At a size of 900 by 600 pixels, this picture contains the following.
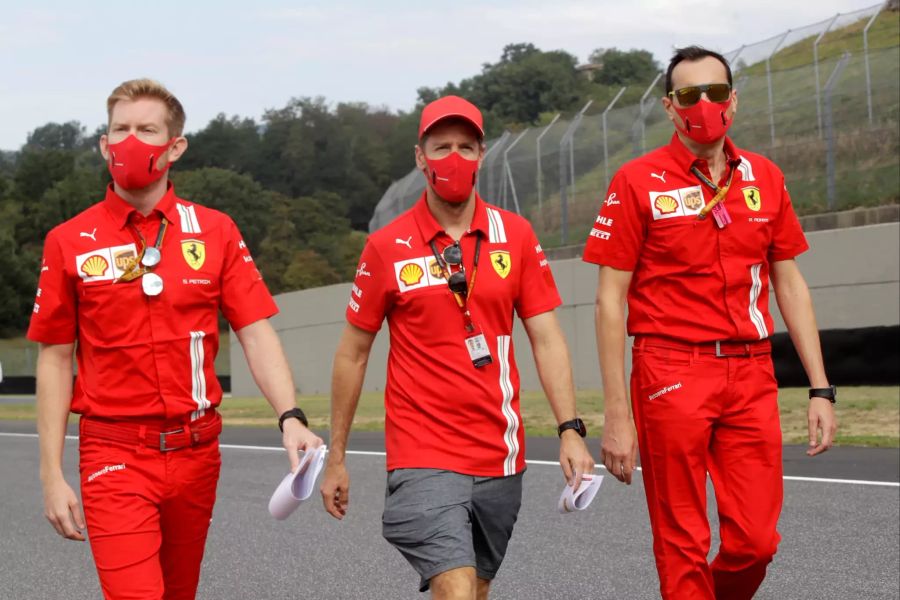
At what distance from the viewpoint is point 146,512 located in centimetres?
473

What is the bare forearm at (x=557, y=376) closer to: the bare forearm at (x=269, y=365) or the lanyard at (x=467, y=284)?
the lanyard at (x=467, y=284)

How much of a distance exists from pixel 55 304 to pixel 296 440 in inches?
37.3

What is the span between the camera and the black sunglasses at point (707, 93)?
5.65 metres

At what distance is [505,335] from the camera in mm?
5137

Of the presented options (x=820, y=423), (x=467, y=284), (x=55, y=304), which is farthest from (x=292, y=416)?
(x=820, y=423)

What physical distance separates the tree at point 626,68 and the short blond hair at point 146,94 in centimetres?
11250

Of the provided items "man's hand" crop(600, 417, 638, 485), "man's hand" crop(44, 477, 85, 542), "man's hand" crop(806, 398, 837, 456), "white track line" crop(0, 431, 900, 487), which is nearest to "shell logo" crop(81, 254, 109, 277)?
"man's hand" crop(44, 477, 85, 542)

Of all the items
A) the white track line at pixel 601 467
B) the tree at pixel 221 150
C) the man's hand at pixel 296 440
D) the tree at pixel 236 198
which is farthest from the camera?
the tree at pixel 221 150

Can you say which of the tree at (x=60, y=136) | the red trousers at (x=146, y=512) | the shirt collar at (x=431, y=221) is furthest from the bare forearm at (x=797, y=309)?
the tree at (x=60, y=136)

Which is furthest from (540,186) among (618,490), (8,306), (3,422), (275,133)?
(275,133)

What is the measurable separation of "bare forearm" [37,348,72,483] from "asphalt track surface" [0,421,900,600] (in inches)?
131

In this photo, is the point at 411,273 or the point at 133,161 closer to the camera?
the point at 133,161

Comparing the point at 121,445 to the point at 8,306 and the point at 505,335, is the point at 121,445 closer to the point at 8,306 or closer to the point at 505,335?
the point at 505,335

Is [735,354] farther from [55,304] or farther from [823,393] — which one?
[55,304]
